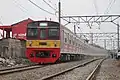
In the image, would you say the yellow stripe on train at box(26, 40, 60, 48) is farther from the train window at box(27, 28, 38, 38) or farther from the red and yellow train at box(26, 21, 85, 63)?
the train window at box(27, 28, 38, 38)

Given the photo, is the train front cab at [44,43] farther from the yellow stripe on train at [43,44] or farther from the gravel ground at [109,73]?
the gravel ground at [109,73]

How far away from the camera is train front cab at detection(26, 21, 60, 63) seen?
20766 mm

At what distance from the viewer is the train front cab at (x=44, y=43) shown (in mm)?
20766

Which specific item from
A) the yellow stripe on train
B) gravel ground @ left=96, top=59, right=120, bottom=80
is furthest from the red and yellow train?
gravel ground @ left=96, top=59, right=120, bottom=80

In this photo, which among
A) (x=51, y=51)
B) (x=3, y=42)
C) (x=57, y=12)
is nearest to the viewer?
(x=51, y=51)

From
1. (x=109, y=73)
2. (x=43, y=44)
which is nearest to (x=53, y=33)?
(x=43, y=44)

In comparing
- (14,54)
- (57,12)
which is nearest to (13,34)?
(57,12)

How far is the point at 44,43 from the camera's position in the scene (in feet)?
68.5

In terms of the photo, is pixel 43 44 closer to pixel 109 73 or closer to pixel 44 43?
pixel 44 43

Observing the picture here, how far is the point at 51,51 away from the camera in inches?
816

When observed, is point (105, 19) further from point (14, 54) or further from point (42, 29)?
point (42, 29)

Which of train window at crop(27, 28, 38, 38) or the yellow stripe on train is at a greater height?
train window at crop(27, 28, 38, 38)

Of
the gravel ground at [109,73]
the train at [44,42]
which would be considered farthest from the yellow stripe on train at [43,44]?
the gravel ground at [109,73]

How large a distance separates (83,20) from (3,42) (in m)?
11.5
